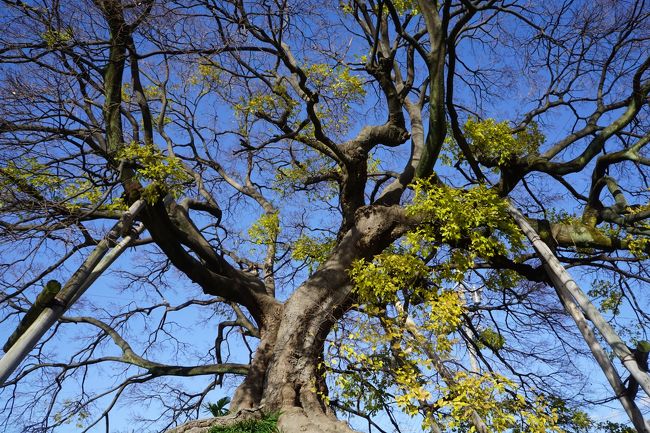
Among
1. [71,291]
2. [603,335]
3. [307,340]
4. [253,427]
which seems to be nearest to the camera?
[71,291]

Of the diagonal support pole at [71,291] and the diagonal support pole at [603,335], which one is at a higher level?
the diagonal support pole at [71,291]

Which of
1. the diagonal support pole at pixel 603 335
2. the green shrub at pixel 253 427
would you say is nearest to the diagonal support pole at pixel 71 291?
the green shrub at pixel 253 427

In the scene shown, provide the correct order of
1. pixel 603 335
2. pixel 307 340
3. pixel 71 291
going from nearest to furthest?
pixel 71 291
pixel 603 335
pixel 307 340

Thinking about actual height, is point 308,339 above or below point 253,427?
above

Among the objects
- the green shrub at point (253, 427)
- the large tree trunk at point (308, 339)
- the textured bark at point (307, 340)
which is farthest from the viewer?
the large tree trunk at point (308, 339)

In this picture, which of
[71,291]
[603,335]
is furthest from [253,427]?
[603,335]

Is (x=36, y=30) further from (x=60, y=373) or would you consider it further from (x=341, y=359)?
(x=60, y=373)

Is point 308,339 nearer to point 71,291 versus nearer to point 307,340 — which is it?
point 307,340

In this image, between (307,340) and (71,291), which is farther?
(307,340)

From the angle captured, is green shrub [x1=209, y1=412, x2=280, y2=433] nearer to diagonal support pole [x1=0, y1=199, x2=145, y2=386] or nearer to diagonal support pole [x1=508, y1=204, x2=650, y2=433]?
diagonal support pole [x1=0, y1=199, x2=145, y2=386]

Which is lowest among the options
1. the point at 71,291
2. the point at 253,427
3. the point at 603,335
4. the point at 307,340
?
the point at 603,335

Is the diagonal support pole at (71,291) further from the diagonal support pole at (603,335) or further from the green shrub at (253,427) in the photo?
the diagonal support pole at (603,335)

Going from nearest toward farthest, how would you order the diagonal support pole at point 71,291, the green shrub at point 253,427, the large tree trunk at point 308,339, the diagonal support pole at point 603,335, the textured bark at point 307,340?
1. the diagonal support pole at point 71,291
2. the diagonal support pole at point 603,335
3. the green shrub at point 253,427
4. the textured bark at point 307,340
5. the large tree trunk at point 308,339

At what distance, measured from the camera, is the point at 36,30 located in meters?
5.88
